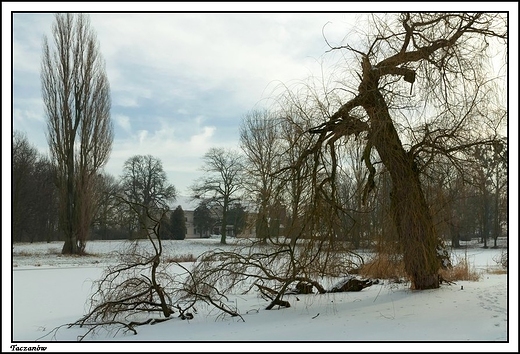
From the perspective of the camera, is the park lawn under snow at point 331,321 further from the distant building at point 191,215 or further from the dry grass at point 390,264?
the distant building at point 191,215

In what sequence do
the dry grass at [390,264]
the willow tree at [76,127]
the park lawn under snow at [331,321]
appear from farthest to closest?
1. the willow tree at [76,127]
2. the dry grass at [390,264]
3. the park lawn under snow at [331,321]

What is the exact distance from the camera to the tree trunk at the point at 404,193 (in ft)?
25.0

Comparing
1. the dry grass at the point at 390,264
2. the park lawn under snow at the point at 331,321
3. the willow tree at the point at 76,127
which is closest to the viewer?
the park lawn under snow at the point at 331,321

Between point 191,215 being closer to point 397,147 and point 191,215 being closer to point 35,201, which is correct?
point 35,201

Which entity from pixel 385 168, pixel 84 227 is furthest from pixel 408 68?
pixel 84 227

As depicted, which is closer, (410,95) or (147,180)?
(410,95)

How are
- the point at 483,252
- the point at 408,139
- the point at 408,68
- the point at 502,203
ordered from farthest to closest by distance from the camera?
the point at 483,252 < the point at 502,203 < the point at 408,139 < the point at 408,68

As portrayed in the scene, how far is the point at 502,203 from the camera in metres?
10.7

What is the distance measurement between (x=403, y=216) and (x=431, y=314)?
1.65 m

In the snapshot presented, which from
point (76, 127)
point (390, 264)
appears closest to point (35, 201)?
point (76, 127)

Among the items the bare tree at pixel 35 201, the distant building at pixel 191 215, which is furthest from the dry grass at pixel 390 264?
the bare tree at pixel 35 201

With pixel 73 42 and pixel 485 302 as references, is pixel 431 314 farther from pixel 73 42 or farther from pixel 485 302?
pixel 73 42

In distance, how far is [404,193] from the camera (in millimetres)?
8000

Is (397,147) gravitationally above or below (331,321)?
above
